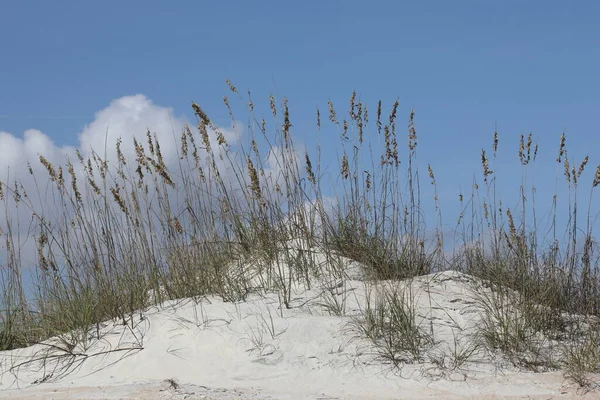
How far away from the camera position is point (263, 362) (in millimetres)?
4410

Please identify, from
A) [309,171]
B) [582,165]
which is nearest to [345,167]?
[309,171]

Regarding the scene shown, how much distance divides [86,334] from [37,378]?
0.46 meters

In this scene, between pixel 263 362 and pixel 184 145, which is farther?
pixel 184 145

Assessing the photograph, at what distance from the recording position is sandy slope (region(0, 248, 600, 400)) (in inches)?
161

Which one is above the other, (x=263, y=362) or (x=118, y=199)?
(x=118, y=199)

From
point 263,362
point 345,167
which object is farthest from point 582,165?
point 263,362

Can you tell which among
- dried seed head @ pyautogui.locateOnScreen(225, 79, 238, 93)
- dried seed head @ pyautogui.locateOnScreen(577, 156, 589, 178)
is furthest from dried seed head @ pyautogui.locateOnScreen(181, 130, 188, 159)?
dried seed head @ pyautogui.locateOnScreen(577, 156, 589, 178)

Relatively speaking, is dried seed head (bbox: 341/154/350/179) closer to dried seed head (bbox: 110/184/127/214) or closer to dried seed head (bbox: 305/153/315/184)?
dried seed head (bbox: 305/153/315/184)

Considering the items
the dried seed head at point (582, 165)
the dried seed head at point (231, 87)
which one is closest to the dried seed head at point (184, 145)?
the dried seed head at point (231, 87)

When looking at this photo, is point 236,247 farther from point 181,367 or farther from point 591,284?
point 591,284

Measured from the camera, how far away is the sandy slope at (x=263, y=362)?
4.08 m

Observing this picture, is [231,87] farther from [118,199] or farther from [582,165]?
[582,165]

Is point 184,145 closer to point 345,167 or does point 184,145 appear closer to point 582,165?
point 345,167

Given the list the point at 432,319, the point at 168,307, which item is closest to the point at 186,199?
the point at 168,307
